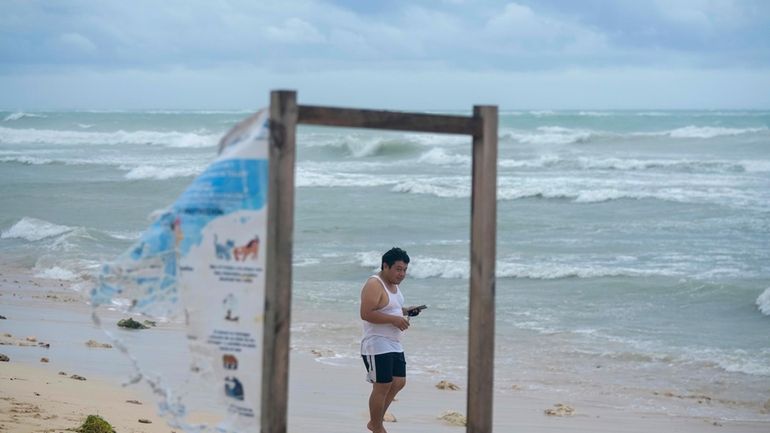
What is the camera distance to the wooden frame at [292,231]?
410 cm

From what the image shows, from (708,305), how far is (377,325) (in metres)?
7.73

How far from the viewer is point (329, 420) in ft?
26.8

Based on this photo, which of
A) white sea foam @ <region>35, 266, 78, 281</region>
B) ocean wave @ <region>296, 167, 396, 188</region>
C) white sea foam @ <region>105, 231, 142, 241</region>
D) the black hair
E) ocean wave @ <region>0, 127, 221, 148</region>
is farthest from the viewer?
ocean wave @ <region>0, 127, 221, 148</region>

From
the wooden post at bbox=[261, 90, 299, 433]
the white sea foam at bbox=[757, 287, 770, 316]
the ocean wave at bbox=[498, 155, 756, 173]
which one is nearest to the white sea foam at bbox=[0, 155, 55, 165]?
the ocean wave at bbox=[498, 155, 756, 173]

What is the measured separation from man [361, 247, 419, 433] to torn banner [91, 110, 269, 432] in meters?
2.53

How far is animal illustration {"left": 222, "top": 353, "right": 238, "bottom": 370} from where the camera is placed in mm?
4234

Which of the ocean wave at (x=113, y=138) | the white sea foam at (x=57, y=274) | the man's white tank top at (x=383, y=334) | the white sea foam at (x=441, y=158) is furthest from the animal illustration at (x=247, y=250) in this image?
the ocean wave at (x=113, y=138)

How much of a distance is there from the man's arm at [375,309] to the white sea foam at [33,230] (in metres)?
13.3

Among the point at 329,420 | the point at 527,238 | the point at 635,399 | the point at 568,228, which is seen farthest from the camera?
the point at 568,228

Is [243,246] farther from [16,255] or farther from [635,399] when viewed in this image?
[16,255]

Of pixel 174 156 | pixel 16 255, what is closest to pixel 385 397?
pixel 16 255

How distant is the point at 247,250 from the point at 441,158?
121ft

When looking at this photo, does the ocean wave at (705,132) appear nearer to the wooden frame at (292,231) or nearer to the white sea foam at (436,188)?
the white sea foam at (436,188)

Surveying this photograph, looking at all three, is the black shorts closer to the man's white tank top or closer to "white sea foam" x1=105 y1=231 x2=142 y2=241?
the man's white tank top
